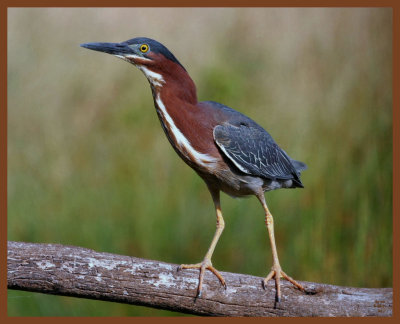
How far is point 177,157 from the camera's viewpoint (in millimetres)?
3578

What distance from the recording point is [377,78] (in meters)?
3.54

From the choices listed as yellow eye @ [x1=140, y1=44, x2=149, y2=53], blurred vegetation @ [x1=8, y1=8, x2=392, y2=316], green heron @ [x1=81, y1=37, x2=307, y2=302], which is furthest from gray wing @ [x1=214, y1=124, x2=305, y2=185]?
blurred vegetation @ [x1=8, y1=8, x2=392, y2=316]

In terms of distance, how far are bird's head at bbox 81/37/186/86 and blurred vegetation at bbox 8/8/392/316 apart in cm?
135

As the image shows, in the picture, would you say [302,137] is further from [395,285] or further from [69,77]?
[69,77]

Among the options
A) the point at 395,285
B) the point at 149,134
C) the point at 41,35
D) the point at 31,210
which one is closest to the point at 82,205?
the point at 31,210

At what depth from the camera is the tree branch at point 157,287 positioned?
2.24 m

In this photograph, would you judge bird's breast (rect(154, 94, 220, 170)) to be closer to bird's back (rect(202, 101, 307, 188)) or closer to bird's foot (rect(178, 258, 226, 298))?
bird's back (rect(202, 101, 307, 188))

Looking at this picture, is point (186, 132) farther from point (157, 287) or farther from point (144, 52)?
point (157, 287)

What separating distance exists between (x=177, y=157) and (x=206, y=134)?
1.39m

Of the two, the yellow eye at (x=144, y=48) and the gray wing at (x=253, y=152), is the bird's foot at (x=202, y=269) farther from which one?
the yellow eye at (x=144, y=48)

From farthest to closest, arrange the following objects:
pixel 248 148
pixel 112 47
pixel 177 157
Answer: pixel 177 157 → pixel 248 148 → pixel 112 47

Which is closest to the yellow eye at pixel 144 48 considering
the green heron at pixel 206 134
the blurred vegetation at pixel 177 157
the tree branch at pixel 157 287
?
the green heron at pixel 206 134

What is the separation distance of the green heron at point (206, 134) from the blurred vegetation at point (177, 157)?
871 mm

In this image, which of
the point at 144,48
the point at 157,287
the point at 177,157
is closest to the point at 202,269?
the point at 157,287
